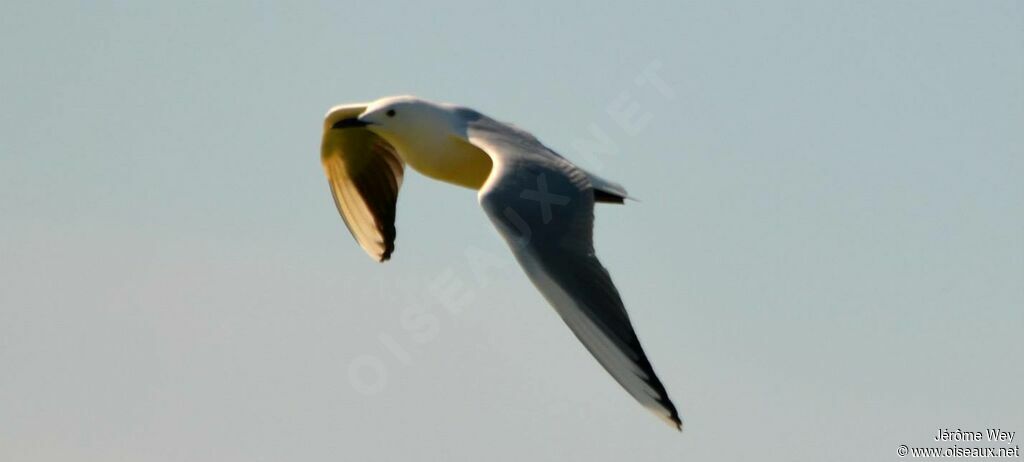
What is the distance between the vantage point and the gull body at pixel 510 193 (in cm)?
772

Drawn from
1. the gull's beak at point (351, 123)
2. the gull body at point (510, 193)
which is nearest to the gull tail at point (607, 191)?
the gull body at point (510, 193)

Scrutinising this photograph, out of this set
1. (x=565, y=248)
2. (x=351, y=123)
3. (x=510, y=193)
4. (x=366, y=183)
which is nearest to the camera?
(x=565, y=248)

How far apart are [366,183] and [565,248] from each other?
3160 mm

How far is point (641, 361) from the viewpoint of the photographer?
7594mm

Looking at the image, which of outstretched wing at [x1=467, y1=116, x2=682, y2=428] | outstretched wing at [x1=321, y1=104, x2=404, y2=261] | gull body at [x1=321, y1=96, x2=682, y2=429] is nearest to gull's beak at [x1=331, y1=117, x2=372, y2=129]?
gull body at [x1=321, y1=96, x2=682, y2=429]

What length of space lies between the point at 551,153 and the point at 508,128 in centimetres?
35

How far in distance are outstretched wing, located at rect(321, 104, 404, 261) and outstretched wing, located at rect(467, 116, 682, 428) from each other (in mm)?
1807

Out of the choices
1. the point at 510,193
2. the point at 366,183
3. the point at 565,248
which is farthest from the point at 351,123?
the point at 565,248

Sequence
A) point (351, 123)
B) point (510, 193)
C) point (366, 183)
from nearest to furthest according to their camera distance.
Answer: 1. point (510, 193)
2. point (351, 123)
3. point (366, 183)

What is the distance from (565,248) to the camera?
8.21 meters

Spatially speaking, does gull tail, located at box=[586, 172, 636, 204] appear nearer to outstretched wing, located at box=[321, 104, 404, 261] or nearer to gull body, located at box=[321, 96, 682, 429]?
gull body, located at box=[321, 96, 682, 429]

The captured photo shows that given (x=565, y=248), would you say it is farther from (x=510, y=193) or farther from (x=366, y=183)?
(x=366, y=183)

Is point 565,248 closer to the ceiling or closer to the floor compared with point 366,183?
closer to the floor

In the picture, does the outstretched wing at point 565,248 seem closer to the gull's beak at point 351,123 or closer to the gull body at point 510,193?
the gull body at point 510,193
